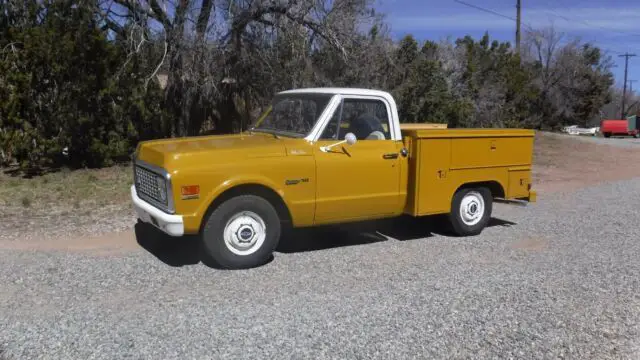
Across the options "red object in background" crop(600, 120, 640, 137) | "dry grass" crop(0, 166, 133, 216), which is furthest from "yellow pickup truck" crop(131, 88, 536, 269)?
"red object in background" crop(600, 120, 640, 137)

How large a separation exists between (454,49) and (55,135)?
17.0 meters

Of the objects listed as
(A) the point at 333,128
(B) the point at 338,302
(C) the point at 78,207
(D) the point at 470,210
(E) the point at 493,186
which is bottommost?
(B) the point at 338,302

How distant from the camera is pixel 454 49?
23.9 meters

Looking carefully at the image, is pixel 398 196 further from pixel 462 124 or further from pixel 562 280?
pixel 462 124

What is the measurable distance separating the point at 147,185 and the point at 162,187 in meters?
0.56

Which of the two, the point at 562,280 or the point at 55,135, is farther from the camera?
the point at 55,135

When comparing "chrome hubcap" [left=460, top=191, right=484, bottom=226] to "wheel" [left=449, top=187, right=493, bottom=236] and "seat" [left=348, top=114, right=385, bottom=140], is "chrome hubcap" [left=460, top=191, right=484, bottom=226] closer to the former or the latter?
"wheel" [left=449, top=187, right=493, bottom=236]

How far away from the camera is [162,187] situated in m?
5.63

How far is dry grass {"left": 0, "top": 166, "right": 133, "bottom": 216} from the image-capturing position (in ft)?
29.1

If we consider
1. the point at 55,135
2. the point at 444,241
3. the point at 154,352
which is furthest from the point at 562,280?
the point at 55,135

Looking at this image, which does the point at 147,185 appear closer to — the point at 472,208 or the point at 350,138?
the point at 350,138

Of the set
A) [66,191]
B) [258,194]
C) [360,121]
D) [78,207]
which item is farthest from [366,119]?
[66,191]

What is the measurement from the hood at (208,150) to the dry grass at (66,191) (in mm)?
3149

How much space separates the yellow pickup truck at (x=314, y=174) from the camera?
18.4ft
